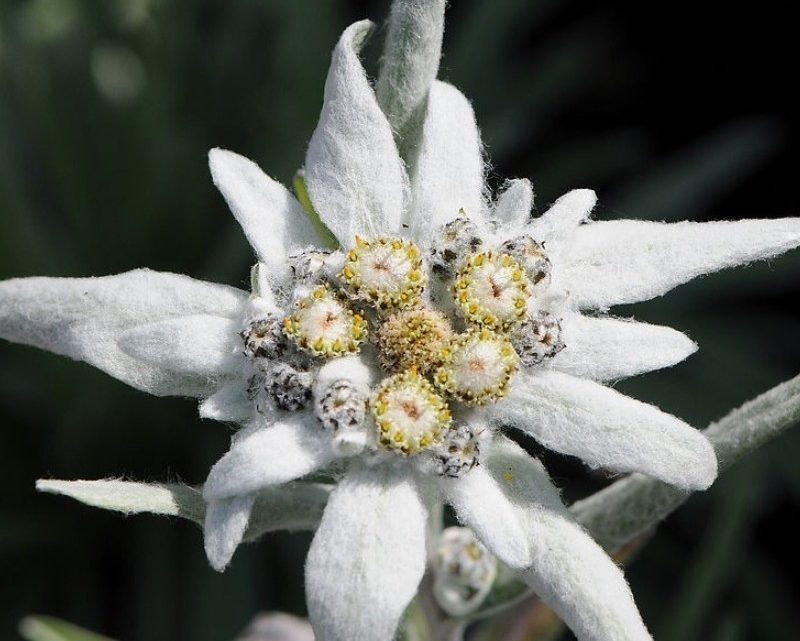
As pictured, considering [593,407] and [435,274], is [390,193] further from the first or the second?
[593,407]

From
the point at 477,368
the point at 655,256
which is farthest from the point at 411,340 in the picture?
the point at 655,256

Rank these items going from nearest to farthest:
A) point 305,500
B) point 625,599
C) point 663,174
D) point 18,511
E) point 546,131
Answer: point 625,599 → point 305,500 → point 18,511 → point 663,174 → point 546,131

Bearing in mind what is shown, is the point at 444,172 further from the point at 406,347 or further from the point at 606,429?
the point at 606,429

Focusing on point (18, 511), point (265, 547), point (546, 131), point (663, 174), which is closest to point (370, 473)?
point (265, 547)

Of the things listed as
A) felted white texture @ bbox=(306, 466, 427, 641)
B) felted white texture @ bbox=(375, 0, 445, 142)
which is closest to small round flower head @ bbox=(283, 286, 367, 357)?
felted white texture @ bbox=(306, 466, 427, 641)

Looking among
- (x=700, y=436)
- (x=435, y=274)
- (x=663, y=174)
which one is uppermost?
(x=663, y=174)

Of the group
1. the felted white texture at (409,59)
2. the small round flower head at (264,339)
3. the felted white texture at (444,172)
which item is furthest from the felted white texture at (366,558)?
the felted white texture at (409,59)

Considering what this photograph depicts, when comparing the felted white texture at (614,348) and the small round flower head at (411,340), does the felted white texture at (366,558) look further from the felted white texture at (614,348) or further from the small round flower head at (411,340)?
the felted white texture at (614,348)
